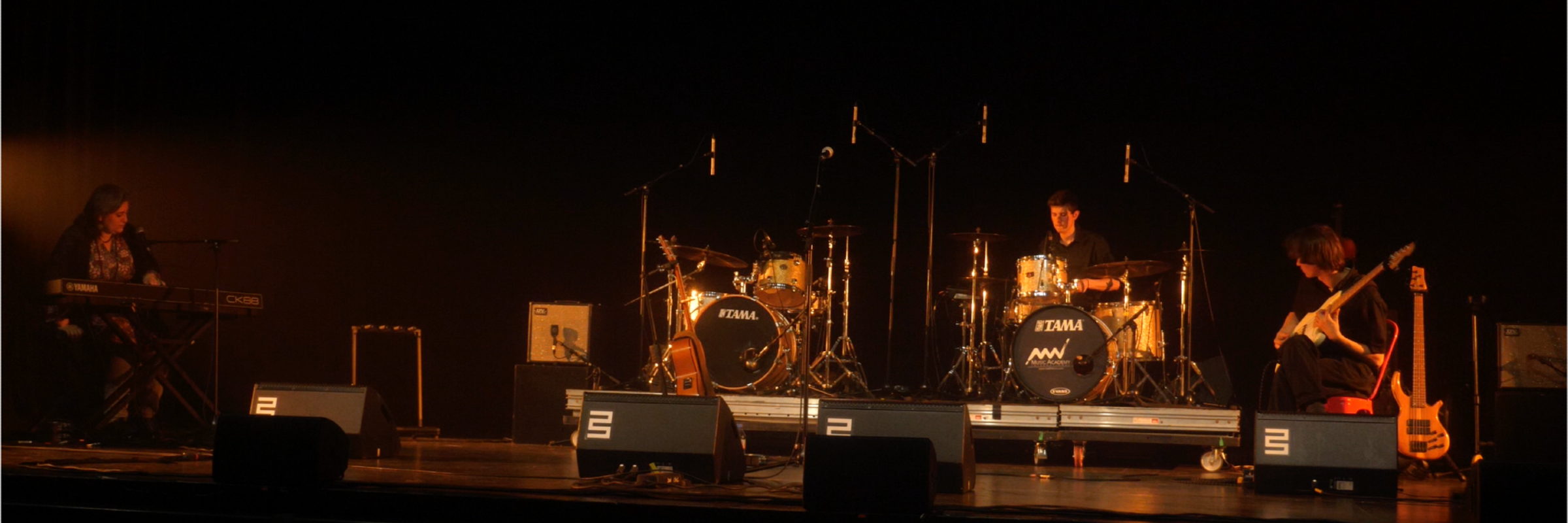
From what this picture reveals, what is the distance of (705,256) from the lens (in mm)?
7148

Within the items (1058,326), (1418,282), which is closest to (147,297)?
(1058,326)

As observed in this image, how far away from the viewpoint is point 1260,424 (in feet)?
16.2

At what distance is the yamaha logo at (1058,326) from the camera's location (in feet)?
21.7

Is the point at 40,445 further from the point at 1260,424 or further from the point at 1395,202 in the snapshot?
the point at 1395,202

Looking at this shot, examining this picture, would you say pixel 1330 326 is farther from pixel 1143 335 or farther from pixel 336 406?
pixel 336 406

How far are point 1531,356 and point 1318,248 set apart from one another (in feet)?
4.37

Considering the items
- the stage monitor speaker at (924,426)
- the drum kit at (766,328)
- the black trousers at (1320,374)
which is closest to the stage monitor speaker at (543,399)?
the drum kit at (766,328)

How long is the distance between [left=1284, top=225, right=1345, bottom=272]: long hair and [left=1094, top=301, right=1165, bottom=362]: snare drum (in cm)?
97

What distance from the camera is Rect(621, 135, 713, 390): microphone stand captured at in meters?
7.02

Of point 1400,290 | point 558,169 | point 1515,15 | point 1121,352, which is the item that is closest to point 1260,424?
point 1121,352

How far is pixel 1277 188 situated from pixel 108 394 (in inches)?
264

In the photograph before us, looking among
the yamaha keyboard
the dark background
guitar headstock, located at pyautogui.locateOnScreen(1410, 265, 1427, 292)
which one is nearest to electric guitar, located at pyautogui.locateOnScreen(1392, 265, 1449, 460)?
guitar headstock, located at pyautogui.locateOnScreen(1410, 265, 1427, 292)

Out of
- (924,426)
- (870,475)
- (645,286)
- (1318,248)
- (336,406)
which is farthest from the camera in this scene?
(645,286)

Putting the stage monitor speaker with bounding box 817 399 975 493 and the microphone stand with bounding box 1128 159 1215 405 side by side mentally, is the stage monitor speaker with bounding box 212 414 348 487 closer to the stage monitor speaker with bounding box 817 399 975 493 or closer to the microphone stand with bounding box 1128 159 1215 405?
the stage monitor speaker with bounding box 817 399 975 493
